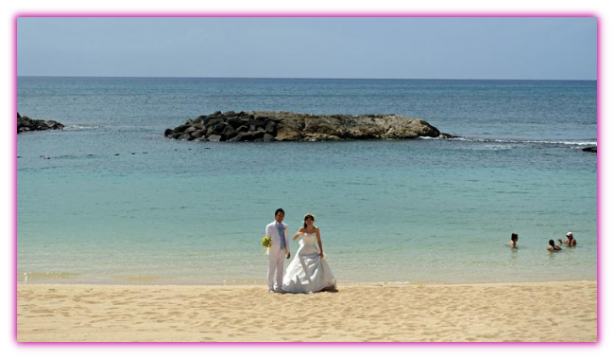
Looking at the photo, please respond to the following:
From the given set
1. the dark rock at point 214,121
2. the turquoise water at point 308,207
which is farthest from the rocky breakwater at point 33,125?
the dark rock at point 214,121

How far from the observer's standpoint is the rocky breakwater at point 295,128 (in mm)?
43156

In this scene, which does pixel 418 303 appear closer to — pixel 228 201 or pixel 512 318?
pixel 512 318

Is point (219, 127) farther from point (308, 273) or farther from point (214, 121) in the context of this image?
point (308, 273)

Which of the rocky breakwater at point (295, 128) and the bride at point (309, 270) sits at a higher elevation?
the rocky breakwater at point (295, 128)

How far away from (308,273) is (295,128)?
30689 mm

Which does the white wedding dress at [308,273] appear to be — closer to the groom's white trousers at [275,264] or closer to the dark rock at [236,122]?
the groom's white trousers at [275,264]

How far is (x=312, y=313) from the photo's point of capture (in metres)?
11.8

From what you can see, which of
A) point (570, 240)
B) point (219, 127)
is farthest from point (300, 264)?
point (219, 127)

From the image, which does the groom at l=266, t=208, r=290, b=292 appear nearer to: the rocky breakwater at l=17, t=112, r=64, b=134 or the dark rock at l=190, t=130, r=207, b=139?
the dark rock at l=190, t=130, r=207, b=139

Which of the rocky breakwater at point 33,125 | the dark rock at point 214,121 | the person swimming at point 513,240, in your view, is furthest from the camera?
the rocky breakwater at point 33,125

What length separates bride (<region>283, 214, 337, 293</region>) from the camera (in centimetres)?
1338

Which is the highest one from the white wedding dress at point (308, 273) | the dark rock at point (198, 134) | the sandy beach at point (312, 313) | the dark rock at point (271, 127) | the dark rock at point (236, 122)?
the dark rock at point (236, 122)

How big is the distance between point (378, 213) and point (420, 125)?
81.7 ft

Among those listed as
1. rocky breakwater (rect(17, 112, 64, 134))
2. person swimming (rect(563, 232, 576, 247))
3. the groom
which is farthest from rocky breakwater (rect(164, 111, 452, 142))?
the groom
